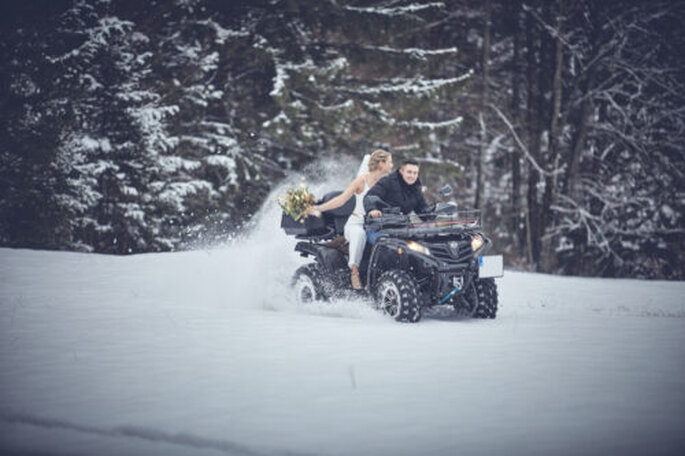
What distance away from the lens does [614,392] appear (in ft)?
18.3

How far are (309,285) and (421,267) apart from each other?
1695 millimetres

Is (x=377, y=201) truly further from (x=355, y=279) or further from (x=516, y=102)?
(x=516, y=102)

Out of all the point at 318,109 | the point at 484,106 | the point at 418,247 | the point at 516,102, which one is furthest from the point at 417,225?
the point at 516,102

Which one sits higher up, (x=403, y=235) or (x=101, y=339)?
(x=403, y=235)

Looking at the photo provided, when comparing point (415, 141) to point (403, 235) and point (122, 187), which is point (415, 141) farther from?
point (403, 235)

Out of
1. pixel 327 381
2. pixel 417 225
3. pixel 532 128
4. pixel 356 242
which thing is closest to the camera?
pixel 327 381

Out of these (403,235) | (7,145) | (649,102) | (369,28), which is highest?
(369,28)

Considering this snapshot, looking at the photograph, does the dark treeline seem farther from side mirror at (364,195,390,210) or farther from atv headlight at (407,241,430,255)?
atv headlight at (407,241,430,255)

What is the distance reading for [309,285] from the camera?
10.5 m

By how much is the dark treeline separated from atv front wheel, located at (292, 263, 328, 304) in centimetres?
1066

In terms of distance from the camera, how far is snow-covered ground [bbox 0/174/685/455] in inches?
183

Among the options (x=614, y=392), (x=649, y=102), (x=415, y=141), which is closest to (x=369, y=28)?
(x=415, y=141)

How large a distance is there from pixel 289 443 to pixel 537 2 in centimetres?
2170

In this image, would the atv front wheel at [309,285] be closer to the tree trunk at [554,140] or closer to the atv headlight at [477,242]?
the atv headlight at [477,242]
